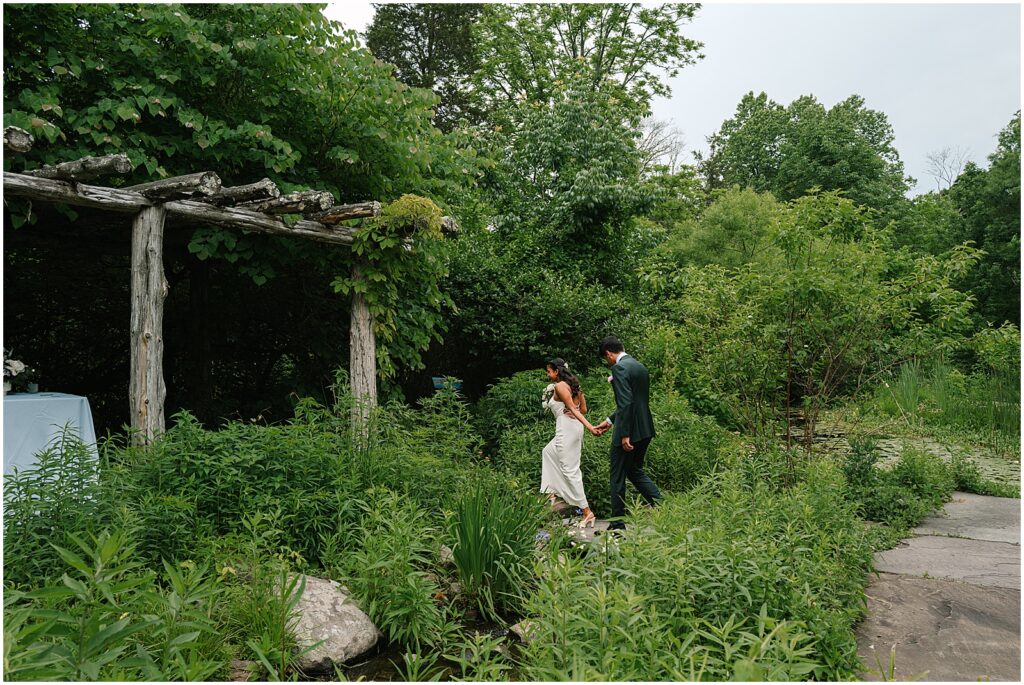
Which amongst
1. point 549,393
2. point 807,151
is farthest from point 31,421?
point 807,151

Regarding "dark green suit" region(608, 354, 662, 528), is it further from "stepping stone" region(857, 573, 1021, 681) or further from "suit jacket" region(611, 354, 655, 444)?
"stepping stone" region(857, 573, 1021, 681)

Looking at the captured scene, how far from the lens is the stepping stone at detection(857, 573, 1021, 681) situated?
3.67 m

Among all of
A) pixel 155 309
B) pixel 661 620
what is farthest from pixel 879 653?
pixel 155 309

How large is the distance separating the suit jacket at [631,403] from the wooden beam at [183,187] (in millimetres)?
3654

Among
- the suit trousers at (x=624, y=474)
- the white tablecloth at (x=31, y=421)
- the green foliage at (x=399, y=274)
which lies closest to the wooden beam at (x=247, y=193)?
the green foliage at (x=399, y=274)

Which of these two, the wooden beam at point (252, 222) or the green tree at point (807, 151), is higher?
the green tree at point (807, 151)

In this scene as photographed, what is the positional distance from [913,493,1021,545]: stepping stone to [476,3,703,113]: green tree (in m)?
13.7

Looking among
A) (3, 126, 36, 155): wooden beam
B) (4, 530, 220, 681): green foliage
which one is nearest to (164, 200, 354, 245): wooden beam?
(3, 126, 36, 155): wooden beam

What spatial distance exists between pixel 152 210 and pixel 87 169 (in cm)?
80

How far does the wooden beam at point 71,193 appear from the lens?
213 inches

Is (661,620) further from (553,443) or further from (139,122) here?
(139,122)

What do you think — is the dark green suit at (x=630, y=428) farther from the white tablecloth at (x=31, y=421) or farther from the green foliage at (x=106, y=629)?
the white tablecloth at (x=31, y=421)

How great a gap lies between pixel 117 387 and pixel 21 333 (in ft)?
3.99

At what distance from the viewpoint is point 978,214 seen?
2094 centimetres
